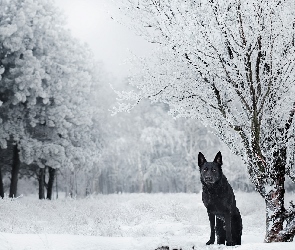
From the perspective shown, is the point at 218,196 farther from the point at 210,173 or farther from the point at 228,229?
the point at 228,229

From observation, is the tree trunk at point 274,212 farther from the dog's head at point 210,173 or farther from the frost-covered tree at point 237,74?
the dog's head at point 210,173

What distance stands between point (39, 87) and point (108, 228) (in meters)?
11.4

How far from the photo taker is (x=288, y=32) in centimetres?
859

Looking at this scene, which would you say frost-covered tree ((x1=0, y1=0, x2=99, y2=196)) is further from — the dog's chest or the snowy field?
the dog's chest

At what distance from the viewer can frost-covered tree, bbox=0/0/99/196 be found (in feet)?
72.1

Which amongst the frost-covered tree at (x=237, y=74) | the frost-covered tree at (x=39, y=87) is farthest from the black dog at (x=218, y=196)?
the frost-covered tree at (x=39, y=87)

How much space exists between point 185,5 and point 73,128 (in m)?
19.1

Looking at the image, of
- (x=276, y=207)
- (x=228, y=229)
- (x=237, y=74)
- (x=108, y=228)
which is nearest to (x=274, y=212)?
(x=276, y=207)

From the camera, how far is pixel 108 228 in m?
12.6

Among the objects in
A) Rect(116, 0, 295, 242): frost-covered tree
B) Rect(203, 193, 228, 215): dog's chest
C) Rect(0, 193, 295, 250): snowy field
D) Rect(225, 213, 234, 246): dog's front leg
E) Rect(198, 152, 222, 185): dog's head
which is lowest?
Rect(0, 193, 295, 250): snowy field

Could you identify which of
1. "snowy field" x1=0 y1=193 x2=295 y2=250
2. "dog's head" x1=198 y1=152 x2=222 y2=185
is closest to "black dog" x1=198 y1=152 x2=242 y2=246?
"dog's head" x1=198 y1=152 x2=222 y2=185

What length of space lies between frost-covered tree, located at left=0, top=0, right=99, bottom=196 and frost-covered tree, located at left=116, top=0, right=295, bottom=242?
1368cm

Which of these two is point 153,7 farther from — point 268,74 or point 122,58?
point 268,74

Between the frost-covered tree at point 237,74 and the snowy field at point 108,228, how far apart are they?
164 cm
